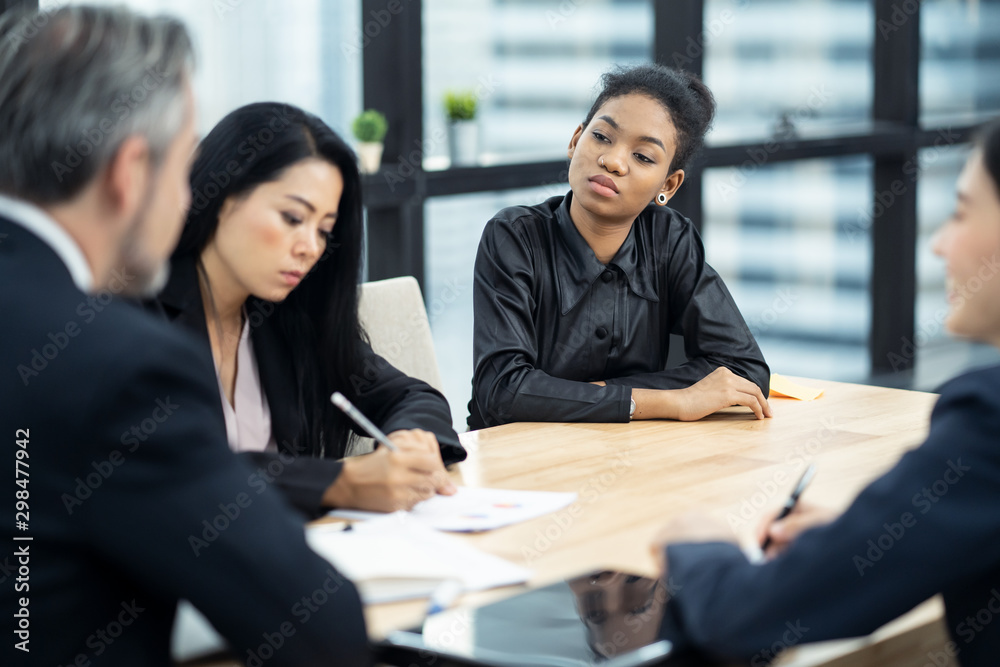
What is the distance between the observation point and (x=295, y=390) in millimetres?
1920

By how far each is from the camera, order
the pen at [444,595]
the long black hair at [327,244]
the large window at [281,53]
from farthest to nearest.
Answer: the large window at [281,53], the long black hair at [327,244], the pen at [444,595]

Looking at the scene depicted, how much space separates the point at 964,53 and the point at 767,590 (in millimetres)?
4960

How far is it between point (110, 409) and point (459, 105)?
2.63m

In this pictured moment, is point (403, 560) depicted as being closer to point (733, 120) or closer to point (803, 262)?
point (733, 120)

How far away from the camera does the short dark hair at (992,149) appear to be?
1.14m

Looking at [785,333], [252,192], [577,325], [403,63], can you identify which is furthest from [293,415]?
[785,333]

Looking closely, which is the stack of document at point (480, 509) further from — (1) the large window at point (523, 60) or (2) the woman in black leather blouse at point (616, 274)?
(1) the large window at point (523, 60)

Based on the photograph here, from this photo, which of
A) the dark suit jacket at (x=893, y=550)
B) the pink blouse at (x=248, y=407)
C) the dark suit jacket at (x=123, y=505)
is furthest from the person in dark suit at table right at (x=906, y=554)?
the pink blouse at (x=248, y=407)

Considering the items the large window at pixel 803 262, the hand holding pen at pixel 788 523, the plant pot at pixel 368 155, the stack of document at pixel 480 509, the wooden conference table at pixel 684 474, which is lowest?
the large window at pixel 803 262

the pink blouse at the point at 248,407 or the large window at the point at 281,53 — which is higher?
the large window at the point at 281,53

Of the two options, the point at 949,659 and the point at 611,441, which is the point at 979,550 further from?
the point at 611,441

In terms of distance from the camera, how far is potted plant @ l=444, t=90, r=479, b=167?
11.3ft

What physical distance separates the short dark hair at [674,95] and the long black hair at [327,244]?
0.82 metres

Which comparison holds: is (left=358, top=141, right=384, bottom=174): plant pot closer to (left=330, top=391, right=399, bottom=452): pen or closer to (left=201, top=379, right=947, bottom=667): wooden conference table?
(left=201, top=379, right=947, bottom=667): wooden conference table
